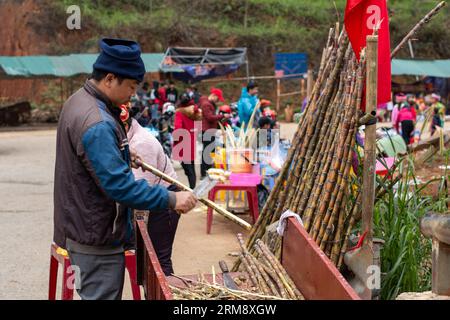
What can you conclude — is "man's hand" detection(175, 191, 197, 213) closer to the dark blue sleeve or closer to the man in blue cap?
the man in blue cap

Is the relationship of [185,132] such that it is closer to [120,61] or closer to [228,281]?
[228,281]

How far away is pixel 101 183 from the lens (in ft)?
10.7

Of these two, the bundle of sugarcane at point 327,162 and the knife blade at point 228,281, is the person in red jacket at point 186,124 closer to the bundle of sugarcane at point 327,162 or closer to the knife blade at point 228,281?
the bundle of sugarcane at point 327,162

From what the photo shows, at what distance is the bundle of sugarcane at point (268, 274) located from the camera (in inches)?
150

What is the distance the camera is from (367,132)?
4.43 m

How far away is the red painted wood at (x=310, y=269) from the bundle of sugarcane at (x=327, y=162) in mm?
435

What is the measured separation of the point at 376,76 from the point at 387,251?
1.38 metres

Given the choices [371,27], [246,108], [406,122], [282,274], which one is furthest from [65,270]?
[406,122]

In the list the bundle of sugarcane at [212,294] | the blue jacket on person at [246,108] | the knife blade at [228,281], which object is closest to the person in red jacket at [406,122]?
the blue jacket on person at [246,108]

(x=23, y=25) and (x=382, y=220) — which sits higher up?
(x=23, y=25)

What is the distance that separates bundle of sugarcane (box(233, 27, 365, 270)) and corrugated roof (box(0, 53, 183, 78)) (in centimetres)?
1674

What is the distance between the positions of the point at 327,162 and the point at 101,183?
1991mm
